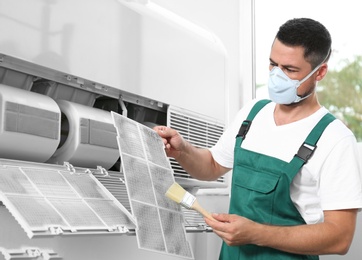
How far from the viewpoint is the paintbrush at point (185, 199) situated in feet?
5.68

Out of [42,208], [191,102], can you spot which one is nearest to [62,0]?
[42,208]

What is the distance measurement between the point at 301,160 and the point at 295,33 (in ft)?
1.32

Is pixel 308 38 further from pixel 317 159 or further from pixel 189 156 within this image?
pixel 189 156

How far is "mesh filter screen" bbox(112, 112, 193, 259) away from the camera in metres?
1.69

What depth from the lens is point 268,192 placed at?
1.84 meters

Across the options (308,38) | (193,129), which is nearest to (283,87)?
(308,38)

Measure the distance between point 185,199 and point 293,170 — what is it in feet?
1.17

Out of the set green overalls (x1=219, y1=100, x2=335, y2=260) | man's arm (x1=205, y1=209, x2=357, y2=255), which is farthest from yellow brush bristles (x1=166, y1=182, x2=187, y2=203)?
green overalls (x1=219, y1=100, x2=335, y2=260)

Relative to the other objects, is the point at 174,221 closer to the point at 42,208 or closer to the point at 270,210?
the point at 270,210

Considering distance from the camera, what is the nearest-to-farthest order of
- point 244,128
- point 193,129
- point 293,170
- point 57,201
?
point 57,201, point 293,170, point 244,128, point 193,129

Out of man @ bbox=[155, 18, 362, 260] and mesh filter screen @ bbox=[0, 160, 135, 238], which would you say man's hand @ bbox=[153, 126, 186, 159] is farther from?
mesh filter screen @ bbox=[0, 160, 135, 238]

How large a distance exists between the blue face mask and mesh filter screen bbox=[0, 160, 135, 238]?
0.61 m

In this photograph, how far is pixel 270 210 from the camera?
186cm

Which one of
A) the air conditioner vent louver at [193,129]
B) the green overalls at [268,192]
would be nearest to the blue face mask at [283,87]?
the green overalls at [268,192]
